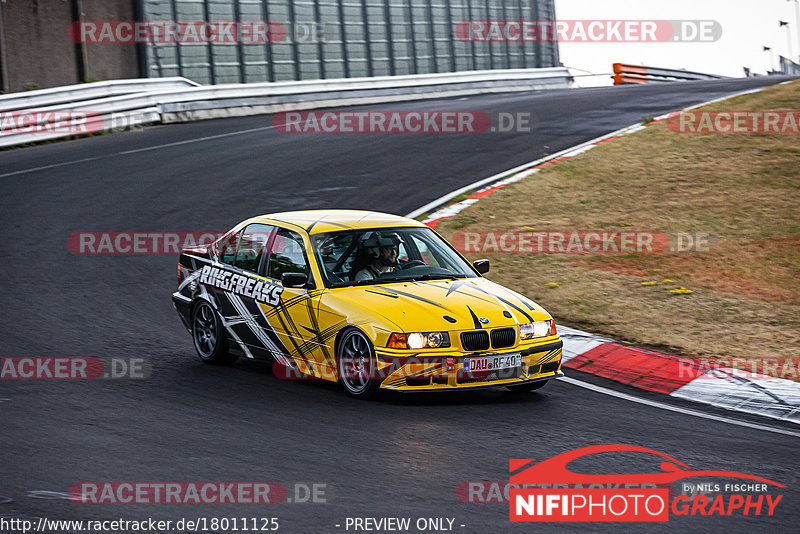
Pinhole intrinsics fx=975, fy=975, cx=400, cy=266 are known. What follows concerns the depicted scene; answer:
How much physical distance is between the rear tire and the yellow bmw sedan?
0.01 m

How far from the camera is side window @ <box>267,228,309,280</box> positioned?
337 inches

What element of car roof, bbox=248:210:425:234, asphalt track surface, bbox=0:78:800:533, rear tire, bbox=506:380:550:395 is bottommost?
rear tire, bbox=506:380:550:395

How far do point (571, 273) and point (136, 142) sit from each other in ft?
42.8

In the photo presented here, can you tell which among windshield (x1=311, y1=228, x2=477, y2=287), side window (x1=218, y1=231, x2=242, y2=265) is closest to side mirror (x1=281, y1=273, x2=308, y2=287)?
windshield (x1=311, y1=228, x2=477, y2=287)

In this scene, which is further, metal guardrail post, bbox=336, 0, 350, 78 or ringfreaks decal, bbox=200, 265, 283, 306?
metal guardrail post, bbox=336, 0, 350, 78

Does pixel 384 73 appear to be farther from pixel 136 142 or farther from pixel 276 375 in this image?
pixel 276 375

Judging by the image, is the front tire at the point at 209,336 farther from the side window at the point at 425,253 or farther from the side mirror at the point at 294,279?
the side window at the point at 425,253

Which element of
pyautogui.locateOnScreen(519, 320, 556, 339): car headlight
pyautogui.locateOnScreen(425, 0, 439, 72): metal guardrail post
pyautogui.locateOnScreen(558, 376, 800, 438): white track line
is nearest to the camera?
pyautogui.locateOnScreen(558, 376, 800, 438): white track line

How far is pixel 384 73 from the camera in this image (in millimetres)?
37250

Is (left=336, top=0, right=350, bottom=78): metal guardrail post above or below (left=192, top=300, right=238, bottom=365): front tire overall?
above

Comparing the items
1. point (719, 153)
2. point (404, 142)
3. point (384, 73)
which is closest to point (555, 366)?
point (719, 153)

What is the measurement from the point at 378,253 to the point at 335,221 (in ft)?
1.90

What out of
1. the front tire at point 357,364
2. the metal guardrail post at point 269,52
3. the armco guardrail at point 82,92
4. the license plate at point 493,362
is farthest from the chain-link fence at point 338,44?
the license plate at point 493,362

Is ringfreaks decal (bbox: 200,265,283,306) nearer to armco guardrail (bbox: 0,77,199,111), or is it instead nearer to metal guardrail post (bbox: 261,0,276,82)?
armco guardrail (bbox: 0,77,199,111)
